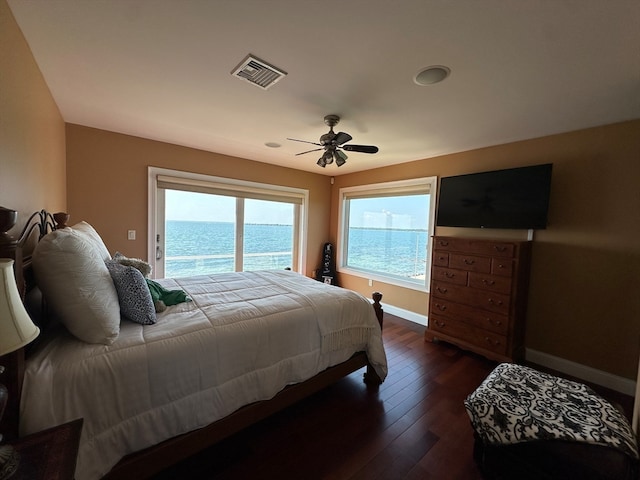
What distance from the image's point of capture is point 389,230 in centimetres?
Result: 432

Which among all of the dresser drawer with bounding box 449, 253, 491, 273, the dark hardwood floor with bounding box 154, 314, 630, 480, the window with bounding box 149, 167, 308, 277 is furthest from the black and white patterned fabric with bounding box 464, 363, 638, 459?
the window with bounding box 149, 167, 308, 277

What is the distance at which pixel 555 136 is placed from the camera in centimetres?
263

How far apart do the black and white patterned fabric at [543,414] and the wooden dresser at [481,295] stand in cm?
101

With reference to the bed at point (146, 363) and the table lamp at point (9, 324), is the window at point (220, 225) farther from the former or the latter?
the table lamp at point (9, 324)

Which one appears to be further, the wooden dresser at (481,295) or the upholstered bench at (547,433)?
the wooden dresser at (481,295)

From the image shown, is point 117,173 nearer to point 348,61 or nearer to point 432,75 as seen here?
point 348,61

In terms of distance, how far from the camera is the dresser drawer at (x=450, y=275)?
2.88 metres

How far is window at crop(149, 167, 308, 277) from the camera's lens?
138 inches

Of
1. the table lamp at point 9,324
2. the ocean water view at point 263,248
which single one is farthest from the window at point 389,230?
the table lamp at point 9,324

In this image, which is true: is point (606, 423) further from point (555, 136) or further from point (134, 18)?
point (134, 18)

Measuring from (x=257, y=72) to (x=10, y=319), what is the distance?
1.82 m

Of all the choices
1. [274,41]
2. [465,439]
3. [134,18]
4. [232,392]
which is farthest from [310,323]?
[134,18]

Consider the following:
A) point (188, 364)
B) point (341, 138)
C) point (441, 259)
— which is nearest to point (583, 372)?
point (441, 259)

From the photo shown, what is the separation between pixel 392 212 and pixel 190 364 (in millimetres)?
3672
